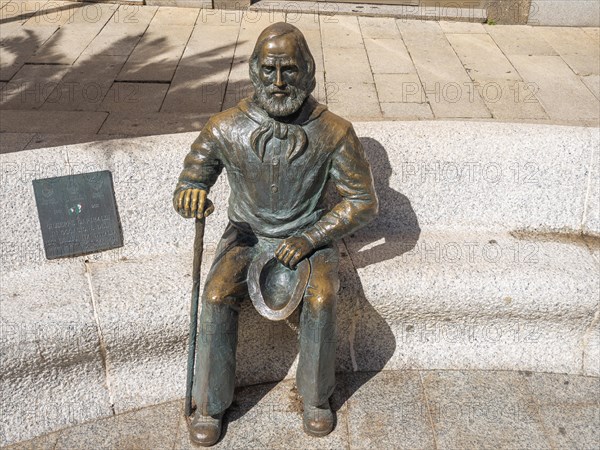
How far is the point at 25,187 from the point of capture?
12.9 feet

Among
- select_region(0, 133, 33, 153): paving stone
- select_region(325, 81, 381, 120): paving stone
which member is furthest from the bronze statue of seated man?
select_region(325, 81, 381, 120): paving stone

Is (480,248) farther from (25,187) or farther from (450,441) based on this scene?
(25,187)

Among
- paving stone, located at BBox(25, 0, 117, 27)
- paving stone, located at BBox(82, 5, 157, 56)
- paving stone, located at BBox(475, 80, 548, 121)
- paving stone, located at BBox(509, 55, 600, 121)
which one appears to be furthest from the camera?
paving stone, located at BBox(25, 0, 117, 27)

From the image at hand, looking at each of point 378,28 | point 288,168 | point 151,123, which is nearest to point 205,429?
point 288,168

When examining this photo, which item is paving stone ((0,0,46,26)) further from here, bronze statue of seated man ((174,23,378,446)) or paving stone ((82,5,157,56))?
bronze statue of seated man ((174,23,378,446))

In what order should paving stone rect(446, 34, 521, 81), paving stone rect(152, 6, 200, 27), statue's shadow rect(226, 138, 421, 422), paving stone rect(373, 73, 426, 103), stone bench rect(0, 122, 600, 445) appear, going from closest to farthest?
stone bench rect(0, 122, 600, 445)
statue's shadow rect(226, 138, 421, 422)
paving stone rect(373, 73, 426, 103)
paving stone rect(446, 34, 521, 81)
paving stone rect(152, 6, 200, 27)

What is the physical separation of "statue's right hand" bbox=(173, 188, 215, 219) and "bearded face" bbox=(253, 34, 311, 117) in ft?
1.65

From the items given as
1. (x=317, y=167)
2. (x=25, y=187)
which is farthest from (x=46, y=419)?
(x=317, y=167)

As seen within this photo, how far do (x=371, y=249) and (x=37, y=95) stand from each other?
163 inches

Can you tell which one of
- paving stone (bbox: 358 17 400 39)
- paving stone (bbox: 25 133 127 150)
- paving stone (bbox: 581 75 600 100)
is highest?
paving stone (bbox: 25 133 127 150)

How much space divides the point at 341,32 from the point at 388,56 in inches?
34.2

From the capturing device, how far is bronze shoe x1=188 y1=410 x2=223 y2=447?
3475 mm

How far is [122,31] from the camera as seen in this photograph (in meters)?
8.25

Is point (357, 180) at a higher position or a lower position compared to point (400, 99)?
higher
